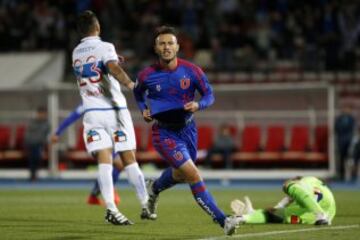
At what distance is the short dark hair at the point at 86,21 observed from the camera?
1163 cm

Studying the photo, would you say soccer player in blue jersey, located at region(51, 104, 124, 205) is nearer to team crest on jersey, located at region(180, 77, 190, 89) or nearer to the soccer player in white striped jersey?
the soccer player in white striped jersey

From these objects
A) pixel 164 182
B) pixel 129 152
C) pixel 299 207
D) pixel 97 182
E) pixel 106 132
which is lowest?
pixel 97 182

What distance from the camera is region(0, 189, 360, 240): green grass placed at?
10.1 metres

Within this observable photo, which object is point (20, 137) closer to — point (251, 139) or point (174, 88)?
point (251, 139)

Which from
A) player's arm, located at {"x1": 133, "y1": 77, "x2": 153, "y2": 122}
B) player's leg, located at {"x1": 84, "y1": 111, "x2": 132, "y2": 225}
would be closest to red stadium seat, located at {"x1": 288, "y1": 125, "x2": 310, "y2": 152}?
player's leg, located at {"x1": 84, "y1": 111, "x2": 132, "y2": 225}

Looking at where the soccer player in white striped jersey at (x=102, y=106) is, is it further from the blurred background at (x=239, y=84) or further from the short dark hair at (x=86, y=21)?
the blurred background at (x=239, y=84)

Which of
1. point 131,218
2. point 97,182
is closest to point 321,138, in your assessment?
point 97,182

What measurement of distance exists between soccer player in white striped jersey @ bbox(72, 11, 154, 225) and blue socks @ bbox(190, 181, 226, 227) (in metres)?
2.07

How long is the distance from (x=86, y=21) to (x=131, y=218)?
2.58 meters

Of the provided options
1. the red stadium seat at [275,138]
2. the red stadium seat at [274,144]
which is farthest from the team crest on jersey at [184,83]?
the red stadium seat at [275,138]

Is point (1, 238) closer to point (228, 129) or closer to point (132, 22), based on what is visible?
point (228, 129)

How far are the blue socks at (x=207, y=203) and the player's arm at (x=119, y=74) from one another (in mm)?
1762

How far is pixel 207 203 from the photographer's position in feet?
31.8

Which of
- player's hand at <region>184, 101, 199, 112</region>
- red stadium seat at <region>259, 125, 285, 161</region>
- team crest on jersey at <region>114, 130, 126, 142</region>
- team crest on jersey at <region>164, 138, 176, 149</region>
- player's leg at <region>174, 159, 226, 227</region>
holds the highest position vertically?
player's hand at <region>184, 101, 199, 112</region>
